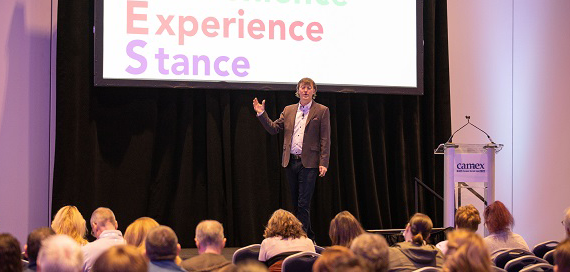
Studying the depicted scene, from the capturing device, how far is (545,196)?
8.53 meters

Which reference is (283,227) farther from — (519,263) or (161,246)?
(519,263)

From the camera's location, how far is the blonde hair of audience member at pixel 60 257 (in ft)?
8.11

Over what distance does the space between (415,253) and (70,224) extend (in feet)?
6.99

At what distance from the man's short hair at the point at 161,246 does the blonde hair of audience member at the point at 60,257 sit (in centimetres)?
57

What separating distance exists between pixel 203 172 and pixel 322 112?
1697 millimetres

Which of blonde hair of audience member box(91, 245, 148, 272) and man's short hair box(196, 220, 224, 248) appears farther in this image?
man's short hair box(196, 220, 224, 248)

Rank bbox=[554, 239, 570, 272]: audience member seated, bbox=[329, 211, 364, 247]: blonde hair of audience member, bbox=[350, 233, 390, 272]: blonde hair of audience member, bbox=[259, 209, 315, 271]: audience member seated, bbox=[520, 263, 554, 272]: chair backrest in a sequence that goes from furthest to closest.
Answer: bbox=[259, 209, 315, 271]: audience member seated
bbox=[329, 211, 364, 247]: blonde hair of audience member
bbox=[520, 263, 554, 272]: chair backrest
bbox=[350, 233, 390, 272]: blonde hair of audience member
bbox=[554, 239, 570, 272]: audience member seated

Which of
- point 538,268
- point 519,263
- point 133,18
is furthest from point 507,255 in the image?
point 133,18

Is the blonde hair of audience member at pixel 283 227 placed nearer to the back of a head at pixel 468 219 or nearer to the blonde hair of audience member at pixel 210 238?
the blonde hair of audience member at pixel 210 238

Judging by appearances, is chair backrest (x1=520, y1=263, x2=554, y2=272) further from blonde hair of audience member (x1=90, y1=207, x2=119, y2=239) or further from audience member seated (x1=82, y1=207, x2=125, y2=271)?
blonde hair of audience member (x1=90, y1=207, x2=119, y2=239)

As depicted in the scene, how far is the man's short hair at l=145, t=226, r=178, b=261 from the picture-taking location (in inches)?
121

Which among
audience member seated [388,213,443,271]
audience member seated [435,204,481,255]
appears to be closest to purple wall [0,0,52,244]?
audience member seated [435,204,481,255]

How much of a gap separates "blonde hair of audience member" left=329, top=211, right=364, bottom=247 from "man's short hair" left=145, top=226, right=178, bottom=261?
1244 millimetres

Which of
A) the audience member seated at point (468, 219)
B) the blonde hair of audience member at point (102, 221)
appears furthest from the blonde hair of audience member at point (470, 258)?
the blonde hair of audience member at point (102, 221)
